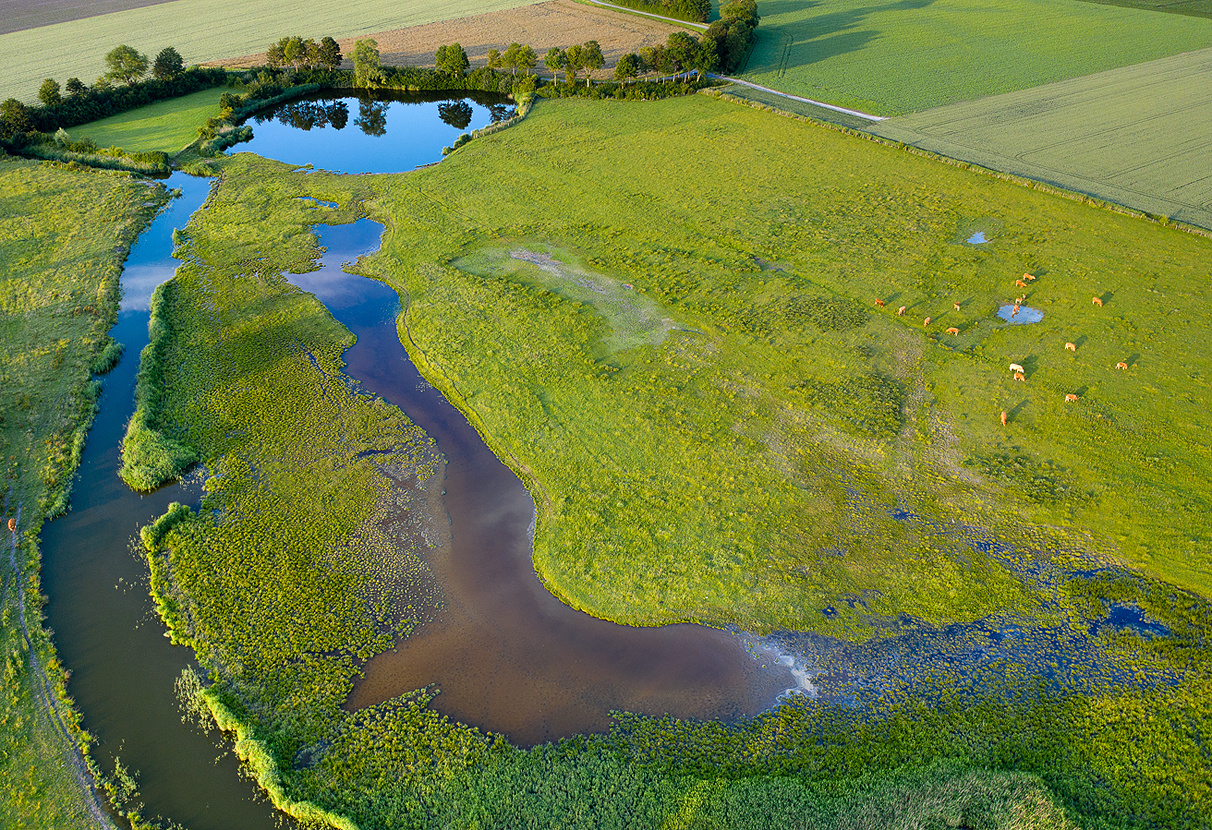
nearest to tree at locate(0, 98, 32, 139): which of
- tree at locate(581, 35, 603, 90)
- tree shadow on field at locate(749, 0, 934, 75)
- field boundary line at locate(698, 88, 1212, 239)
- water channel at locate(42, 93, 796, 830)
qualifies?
water channel at locate(42, 93, 796, 830)

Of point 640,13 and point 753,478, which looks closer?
point 753,478

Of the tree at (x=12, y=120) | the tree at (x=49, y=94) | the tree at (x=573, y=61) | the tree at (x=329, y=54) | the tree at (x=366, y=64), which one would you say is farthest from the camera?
the tree at (x=329, y=54)

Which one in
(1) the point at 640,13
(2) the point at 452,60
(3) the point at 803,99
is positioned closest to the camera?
(3) the point at 803,99

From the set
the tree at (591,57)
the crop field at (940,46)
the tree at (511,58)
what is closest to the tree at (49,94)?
the tree at (511,58)

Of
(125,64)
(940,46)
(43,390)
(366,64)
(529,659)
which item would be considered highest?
(125,64)

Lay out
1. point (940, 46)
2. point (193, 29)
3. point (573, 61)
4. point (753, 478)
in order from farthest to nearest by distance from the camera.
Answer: point (193, 29) → point (940, 46) → point (573, 61) → point (753, 478)

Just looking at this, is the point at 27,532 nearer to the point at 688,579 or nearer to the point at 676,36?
the point at 688,579

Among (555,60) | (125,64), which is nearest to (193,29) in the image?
(125,64)

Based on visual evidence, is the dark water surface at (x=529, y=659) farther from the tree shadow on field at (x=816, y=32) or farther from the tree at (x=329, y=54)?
the tree shadow on field at (x=816, y=32)

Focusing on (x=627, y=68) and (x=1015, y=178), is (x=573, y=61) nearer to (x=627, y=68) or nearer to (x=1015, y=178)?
(x=627, y=68)
